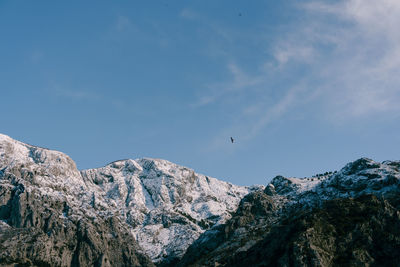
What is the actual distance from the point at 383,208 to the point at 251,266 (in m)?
68.3

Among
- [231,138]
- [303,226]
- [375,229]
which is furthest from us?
[303,226]

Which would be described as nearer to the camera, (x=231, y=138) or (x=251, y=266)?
(x=231, y=138)

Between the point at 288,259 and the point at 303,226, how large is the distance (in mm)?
26313

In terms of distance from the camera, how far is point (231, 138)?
458ft

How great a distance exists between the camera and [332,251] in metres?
178

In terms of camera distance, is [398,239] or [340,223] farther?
[340,223]

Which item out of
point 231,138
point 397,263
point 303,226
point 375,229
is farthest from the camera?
point 303,226

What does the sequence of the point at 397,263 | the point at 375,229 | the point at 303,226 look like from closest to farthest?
the point at 397,263 → the point at 375,229 → the point at 303,226

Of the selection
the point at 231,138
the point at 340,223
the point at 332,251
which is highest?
the point at 231,138

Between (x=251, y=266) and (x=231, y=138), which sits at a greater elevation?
(x=231, y=138)

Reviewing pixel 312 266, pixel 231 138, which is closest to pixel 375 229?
pixel 312 266

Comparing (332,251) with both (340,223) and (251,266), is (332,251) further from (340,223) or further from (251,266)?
(251,266)

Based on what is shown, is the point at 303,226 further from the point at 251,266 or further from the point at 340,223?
the point at 251,266

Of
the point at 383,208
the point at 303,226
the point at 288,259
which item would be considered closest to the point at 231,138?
the point at 288,259
